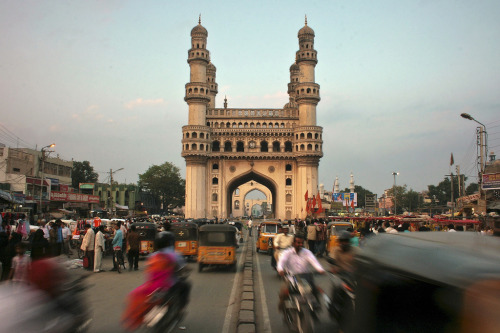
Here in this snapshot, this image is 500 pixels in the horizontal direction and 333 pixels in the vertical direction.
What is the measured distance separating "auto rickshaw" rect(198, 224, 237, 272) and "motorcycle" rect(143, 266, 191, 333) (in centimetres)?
693

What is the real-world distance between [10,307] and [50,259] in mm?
978

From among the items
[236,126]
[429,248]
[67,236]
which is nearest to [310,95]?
[236,126]

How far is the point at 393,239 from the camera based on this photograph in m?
4.15

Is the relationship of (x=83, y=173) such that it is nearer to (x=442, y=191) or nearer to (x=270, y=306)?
(x=442, y=191)

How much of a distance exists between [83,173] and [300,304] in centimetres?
8494

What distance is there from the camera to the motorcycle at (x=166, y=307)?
514cm

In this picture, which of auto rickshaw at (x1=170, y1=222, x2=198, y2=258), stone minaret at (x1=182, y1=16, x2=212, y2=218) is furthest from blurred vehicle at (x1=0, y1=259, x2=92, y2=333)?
stone minaret at (x1=182, y1=16, x2=212, y2=218)

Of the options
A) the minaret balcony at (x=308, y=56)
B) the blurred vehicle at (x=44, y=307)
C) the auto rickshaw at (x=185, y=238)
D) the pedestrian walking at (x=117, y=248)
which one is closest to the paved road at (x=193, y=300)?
the pedestrian walking at (x=117, y=248)

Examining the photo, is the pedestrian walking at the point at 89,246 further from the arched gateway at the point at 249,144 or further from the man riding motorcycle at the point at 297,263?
the arched gateway at the point at 249,144

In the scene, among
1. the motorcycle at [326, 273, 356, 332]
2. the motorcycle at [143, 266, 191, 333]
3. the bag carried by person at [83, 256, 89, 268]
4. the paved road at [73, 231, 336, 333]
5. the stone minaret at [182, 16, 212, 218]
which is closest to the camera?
the motorcycle at [326, 273, 356, 332]

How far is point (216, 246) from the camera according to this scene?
508 inches

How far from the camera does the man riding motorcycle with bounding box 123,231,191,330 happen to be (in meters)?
5.16

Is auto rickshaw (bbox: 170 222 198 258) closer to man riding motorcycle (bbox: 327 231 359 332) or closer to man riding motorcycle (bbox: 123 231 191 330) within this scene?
man riding motorcycle (bbox: 123 231 191 330)

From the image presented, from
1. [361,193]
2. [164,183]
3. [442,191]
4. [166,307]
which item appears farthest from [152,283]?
[361,193]
